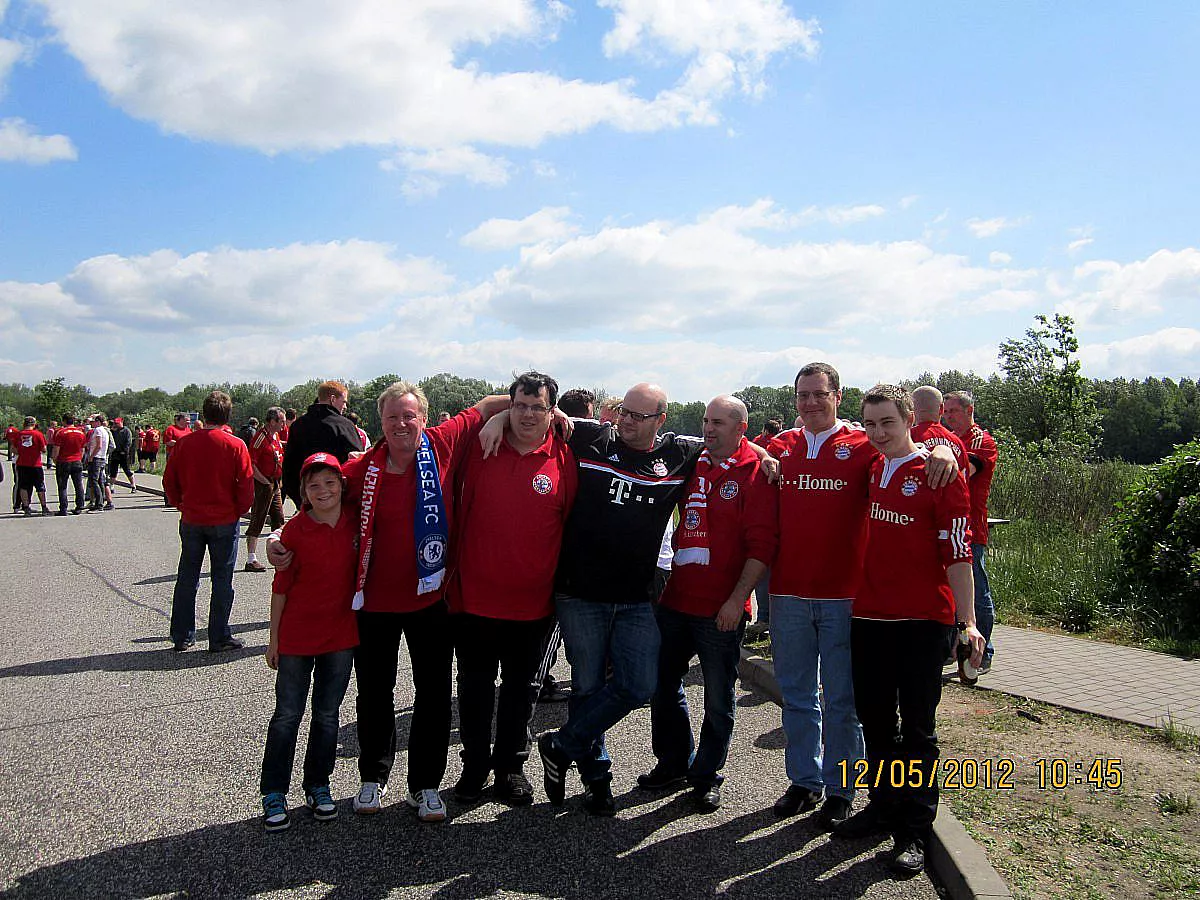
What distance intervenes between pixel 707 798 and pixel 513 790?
976mm

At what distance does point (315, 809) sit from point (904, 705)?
279cm

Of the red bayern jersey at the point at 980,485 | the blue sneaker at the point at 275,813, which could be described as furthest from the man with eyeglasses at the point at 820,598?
the red bayern jersey at the point at 980,485

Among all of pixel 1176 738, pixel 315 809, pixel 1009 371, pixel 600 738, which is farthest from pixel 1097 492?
pixel 1009 371

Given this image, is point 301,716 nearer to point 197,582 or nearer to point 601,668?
point 601,668

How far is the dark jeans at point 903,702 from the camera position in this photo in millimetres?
3812

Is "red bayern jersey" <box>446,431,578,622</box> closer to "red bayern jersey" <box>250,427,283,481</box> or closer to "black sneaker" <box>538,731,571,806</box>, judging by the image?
"black sneaker" <box>538,731,571,806</box>

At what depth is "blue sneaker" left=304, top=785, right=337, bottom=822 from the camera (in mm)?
4066

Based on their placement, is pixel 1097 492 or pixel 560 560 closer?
pixel 560 560

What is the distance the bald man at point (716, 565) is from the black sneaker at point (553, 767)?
21.9 inches

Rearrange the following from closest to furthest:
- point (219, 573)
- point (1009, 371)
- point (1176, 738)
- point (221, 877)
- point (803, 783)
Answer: point (221, 877) < point (803, 783) < point (1176, 738) < point (219, 573) < point (1009, 371)

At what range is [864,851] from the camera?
3932mm

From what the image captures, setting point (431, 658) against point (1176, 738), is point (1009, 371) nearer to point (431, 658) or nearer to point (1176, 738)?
point (1176, 738)

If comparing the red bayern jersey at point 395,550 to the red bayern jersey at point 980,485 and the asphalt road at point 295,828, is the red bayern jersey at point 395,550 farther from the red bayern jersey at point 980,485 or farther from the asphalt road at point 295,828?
the red bayern jersey at point 980,485

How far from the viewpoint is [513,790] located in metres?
4.32
